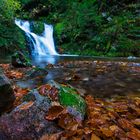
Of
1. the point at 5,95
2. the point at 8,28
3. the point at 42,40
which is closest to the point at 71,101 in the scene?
the point at 5,95

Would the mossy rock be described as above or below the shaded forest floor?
above

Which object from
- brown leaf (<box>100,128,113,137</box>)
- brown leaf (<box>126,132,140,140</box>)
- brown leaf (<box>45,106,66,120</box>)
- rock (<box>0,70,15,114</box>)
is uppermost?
rock (<box>0,70,15,114</box>)

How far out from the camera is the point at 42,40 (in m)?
22.7

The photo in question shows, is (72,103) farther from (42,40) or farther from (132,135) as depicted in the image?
(42,40)

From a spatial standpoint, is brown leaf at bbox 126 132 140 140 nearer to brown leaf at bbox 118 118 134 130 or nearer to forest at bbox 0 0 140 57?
brown leaf at bbox 118 118 134 130

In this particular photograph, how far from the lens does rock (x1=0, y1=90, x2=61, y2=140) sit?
312 centimetres

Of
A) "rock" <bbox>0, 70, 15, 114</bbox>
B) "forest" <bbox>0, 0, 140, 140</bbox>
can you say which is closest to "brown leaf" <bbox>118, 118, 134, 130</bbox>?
"forest" <bbox>0, 0, 140, 140</bbox>

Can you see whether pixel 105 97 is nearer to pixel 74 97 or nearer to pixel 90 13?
pixel 74 97

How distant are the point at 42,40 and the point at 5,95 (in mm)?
19434

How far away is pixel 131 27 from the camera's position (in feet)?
72.3

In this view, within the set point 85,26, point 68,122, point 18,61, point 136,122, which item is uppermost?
point 68,122

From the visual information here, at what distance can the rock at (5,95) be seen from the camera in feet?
11.2

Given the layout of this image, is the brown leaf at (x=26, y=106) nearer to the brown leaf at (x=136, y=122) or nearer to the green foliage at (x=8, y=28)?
the brown leaf at (x=136, y=122)

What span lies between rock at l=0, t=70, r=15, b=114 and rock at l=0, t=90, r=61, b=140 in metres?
0.20
